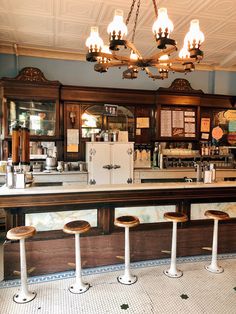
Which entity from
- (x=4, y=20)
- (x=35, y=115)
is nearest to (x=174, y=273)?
(x=35, y=115)

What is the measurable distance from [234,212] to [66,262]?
2.46 m

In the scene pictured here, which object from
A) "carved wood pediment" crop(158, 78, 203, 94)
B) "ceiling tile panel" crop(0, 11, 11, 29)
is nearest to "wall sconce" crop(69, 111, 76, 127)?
"ceiling tile panel" crop(0, 11, 11, 29)

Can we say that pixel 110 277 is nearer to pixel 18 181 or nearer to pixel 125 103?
pixel 18 181

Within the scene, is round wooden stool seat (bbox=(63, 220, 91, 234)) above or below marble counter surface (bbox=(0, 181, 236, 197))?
below

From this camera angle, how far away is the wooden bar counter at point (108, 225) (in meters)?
2.80

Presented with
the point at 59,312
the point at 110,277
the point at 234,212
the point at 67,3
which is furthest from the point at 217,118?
the point at 59,312

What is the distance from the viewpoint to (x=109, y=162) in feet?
16.4

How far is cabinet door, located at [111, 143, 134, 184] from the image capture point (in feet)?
16.4

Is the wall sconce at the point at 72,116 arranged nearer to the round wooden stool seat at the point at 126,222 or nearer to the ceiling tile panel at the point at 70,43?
the ceiling tile panel at the point at 70,43

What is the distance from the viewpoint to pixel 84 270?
2973 mm

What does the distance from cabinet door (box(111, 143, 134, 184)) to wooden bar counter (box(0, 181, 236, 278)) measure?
1835mm

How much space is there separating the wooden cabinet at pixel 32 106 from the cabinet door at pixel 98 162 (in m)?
0.84

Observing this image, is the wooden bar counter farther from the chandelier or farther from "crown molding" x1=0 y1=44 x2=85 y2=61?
"crown molding" x1=0 y1=44 x2=85 y2=61

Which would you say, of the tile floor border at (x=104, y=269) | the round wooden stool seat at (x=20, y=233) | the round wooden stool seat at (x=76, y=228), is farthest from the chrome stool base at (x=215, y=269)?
the round wooden stool seat at (x=20, y=233)
